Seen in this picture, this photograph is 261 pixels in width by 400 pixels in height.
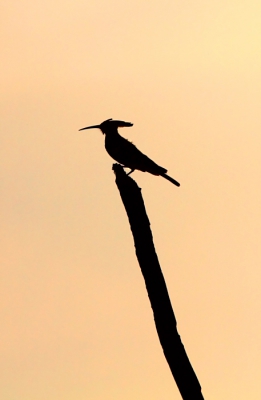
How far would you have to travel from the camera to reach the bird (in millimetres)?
14523

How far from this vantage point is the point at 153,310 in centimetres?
807

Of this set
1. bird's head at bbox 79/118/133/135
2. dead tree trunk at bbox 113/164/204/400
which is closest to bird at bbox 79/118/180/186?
bird's head at bbox 79/118/133/135

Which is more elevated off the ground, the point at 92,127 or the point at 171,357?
the point at 92,127

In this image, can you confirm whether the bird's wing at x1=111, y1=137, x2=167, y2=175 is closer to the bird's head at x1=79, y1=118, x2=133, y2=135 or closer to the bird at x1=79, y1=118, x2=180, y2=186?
the bird at x1=79, y1=118, x2=180, y2=186

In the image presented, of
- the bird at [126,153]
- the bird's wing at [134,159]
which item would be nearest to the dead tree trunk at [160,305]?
the bird at [126,153]

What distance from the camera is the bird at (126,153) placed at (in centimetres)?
1452

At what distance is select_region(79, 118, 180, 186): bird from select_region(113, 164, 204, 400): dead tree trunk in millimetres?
5187

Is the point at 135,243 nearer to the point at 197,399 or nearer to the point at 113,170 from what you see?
the point at 197,399

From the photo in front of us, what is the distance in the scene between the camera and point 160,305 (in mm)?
8039

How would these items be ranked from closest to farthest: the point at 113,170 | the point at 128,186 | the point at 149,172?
1. the point at 128,186
2. the point at 113,170
3. the point at 149,172

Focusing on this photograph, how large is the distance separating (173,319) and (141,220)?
4.69 ft

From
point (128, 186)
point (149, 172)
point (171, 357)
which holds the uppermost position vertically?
point (149, 172)

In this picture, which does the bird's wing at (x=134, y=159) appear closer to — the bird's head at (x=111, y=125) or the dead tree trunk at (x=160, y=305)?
the bird's head at (x=111, y=125)

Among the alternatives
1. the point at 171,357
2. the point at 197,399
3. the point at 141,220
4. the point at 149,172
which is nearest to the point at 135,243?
the point at 141,220
